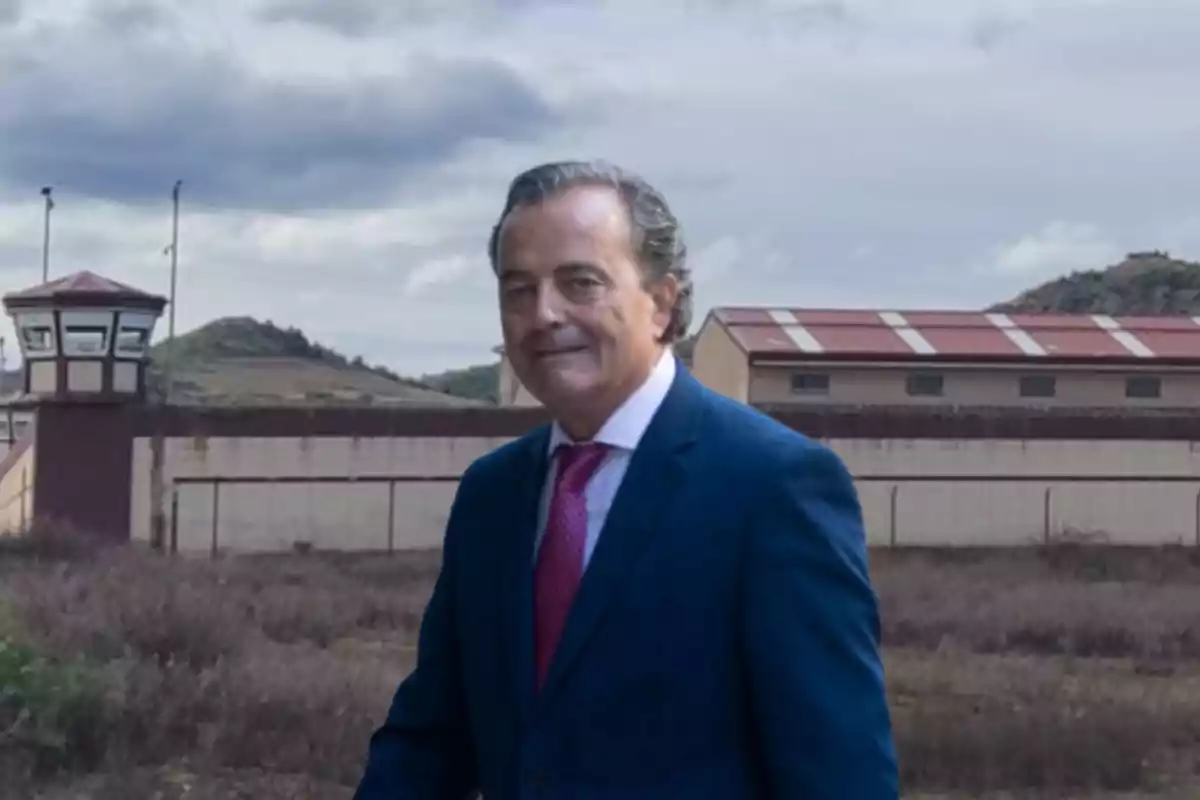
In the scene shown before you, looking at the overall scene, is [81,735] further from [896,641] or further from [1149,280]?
[1149,280]

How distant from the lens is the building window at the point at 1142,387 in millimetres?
31891

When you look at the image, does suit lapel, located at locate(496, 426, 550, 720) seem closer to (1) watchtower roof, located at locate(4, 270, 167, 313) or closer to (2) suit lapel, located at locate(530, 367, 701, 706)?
(2) suit lapel, located at locate(530, 367, 701, 706)

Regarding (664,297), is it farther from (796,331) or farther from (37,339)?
(796,331)

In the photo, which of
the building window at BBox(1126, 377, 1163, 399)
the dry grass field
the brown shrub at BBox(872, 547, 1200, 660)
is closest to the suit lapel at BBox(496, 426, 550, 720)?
the dry grass field

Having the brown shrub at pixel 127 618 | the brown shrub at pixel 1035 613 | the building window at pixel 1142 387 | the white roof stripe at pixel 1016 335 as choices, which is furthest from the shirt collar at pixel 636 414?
the building window at pixel 1142 387

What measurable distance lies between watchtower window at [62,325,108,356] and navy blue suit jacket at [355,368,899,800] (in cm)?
1695

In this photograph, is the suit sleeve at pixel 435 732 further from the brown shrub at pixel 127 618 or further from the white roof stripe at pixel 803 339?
the white roof stripe at pixel 803 339

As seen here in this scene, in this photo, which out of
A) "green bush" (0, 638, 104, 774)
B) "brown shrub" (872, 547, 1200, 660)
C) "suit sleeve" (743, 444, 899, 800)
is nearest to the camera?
"suit sleeve" (743, 444, 899, 800)

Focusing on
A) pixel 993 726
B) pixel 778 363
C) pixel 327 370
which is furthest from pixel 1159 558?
pixel 327 370

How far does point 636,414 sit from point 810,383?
2809 centimetres

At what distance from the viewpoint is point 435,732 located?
107 inches

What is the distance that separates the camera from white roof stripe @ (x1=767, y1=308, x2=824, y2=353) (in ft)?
100

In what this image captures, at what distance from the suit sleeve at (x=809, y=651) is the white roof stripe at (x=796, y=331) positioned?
28.0 metres

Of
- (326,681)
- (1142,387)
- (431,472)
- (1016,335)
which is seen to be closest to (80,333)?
(431,472)
